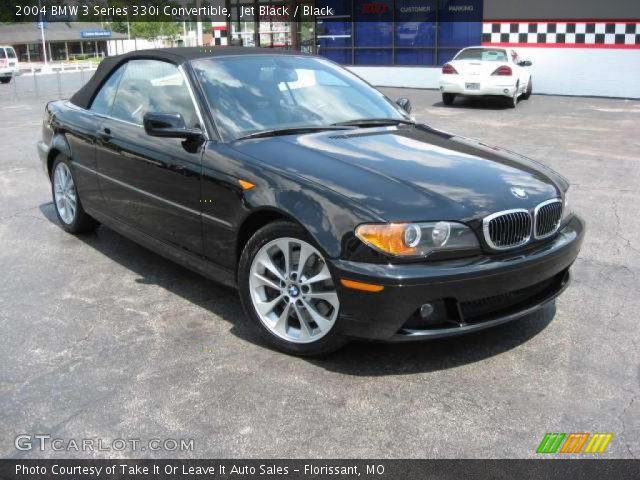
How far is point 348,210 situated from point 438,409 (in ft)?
3.08

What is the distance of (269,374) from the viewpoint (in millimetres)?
3148

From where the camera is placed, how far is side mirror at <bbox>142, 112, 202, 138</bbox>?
3.68 metres

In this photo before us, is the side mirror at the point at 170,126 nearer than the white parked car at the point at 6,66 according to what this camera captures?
Yes

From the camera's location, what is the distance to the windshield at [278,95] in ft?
12.6

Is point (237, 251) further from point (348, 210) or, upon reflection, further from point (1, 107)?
point (1, 107)

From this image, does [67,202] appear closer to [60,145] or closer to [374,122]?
[60,145]

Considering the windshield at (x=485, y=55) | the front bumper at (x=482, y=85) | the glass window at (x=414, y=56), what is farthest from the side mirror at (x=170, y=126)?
the glass window at (x=414, y=56)

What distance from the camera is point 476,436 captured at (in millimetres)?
2664

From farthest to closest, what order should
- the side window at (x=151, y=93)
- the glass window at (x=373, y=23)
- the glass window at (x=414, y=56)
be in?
1. the glass window at (x=373, y=23)
2. the glass window at (x=414, y=56)
3. the side window at (x=151, y=93)

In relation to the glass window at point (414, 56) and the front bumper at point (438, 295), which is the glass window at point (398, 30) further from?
the front bumper at point (438, 295)

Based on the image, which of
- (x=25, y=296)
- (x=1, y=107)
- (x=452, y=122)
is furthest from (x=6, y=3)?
(x=25, y=296)

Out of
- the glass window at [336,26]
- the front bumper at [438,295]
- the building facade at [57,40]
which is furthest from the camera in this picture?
the building facade at [57,40]
